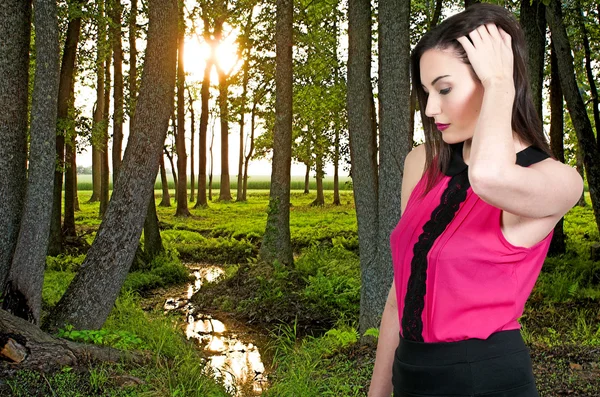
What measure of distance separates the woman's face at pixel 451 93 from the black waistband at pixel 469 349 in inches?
20.3

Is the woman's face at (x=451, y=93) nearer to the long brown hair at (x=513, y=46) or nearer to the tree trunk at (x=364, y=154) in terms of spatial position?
the long brown hair at (x=513, y=46)

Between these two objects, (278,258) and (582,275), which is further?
(278,258)

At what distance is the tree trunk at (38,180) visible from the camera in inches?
262

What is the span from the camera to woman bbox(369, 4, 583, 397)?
1516 mm

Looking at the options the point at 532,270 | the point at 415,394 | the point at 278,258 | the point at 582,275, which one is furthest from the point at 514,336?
the point at 278,258

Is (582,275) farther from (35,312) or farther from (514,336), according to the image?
(514,336)

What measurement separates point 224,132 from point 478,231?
116ft

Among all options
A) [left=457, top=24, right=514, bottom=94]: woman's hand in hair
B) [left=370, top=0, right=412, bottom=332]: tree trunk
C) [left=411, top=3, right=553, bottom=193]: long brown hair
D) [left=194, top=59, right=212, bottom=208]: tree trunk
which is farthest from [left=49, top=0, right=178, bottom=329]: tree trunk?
[left=194, top=59, right=212, bottom=208]: tree trunk

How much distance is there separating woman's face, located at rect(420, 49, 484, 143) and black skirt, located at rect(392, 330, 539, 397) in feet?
1.74

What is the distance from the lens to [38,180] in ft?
21.9

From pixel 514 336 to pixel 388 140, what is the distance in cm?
622

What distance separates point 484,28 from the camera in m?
1.57

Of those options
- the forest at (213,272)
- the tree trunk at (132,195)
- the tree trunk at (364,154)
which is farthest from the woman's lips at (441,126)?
the tree trunk at (364,154)

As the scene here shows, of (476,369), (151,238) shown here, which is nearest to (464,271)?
(476,369)
